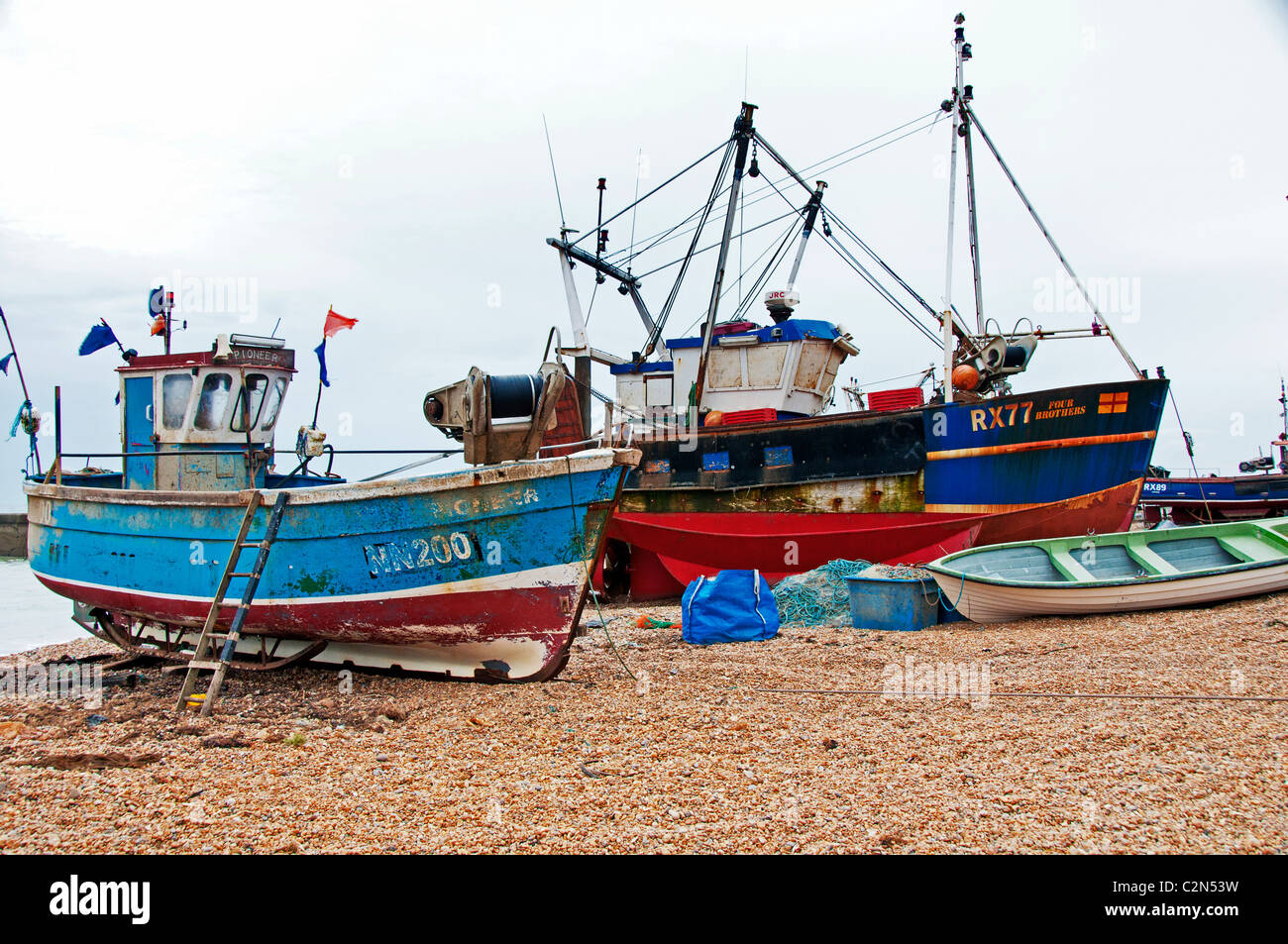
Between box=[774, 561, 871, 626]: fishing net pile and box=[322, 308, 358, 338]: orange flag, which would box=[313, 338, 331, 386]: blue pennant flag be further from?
box=[774, 561, 871, 626]: fishing net pile

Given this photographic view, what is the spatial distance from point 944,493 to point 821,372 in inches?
152

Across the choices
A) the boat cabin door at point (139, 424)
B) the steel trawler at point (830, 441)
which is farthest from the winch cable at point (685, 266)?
the boat cabin door at point (139, 424)

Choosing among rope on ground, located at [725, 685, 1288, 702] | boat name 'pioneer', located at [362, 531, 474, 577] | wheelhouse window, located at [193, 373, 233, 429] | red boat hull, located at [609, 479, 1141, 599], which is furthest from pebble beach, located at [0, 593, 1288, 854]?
red boat hull, located at [609, 479, 1141, 599]

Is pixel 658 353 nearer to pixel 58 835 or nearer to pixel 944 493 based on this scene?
pixel 944 493

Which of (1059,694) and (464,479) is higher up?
(464,479)

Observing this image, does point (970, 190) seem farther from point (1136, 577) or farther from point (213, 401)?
point (213, 401)

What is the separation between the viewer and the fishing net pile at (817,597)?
1099cm

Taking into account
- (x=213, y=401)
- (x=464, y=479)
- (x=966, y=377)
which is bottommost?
(x=464, y=479)

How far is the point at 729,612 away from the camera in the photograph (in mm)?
9625

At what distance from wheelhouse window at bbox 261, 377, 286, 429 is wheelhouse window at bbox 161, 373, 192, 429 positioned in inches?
32.2

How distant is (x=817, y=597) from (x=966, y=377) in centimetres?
475

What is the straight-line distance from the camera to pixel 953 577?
9.47 meters

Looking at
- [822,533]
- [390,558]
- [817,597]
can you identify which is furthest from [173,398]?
[822,533]

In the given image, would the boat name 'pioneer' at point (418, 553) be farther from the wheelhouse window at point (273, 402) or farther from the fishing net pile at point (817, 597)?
the fishing net pile at point (817, 597)
